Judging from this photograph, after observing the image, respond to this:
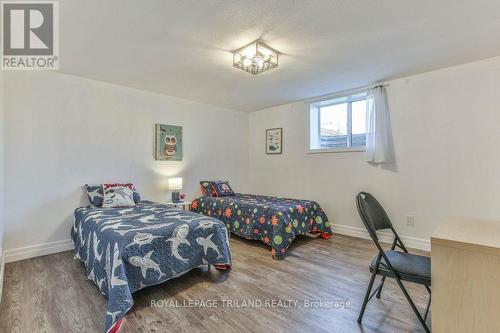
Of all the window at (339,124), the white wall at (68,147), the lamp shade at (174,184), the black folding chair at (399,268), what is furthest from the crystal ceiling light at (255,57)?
the lamp shade at (174,184)

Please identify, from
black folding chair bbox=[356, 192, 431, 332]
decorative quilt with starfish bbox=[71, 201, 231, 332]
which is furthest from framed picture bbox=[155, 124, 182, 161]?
black folding chair bbox=[356, 192, 431, 332]

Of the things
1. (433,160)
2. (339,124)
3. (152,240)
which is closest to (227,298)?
(152,240)

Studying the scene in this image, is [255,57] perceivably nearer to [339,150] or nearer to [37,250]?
[339,150]

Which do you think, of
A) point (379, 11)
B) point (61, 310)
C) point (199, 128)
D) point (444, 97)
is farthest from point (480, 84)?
point (61, 310)

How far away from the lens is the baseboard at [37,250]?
A: 8.86 ft

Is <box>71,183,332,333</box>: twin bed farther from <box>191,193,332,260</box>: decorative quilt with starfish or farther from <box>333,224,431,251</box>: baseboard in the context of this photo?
<box>333,224,431,251</box>: baseboard

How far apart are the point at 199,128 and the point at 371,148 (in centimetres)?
288

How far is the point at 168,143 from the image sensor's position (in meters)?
4.00

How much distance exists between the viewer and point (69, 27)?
6.69 ft

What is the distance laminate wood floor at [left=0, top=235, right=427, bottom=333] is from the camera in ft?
5.41

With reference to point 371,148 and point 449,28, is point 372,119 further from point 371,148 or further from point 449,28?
point 449,28

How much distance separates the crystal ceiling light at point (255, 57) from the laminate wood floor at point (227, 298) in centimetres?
215

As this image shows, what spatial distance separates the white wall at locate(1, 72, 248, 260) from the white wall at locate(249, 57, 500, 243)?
270cm

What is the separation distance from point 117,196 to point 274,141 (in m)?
2.91
